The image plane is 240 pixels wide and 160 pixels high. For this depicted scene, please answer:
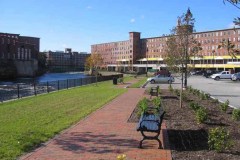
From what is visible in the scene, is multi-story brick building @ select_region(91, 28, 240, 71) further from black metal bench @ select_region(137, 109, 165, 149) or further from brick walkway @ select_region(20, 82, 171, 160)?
black metal bench @ select_region(137, 109, 165, 149)

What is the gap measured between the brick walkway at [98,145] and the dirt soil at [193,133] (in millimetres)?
312

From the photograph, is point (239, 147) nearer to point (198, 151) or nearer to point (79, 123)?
point (198, 151)

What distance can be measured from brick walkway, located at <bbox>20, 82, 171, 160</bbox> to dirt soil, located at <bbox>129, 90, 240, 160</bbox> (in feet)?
1.02

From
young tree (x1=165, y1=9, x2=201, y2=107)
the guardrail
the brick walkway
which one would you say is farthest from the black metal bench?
the guardrail

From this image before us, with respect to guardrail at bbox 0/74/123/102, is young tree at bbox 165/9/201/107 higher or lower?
higher

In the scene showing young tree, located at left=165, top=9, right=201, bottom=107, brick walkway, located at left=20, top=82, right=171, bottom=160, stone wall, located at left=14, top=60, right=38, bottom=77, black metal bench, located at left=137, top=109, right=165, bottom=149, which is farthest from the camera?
stone wall, located at left=14, top=60, right=38, bottom=77

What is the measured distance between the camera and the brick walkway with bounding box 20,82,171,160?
7.52m

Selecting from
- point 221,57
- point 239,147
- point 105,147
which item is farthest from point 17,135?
point 221,57

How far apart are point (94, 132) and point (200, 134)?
280 centimetres

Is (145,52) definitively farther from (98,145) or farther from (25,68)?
(98,145)

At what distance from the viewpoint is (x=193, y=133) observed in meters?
9.79

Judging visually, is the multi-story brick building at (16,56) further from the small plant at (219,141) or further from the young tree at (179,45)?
the small plant at (219,141)

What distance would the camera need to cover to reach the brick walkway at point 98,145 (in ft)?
Answer: 24.7

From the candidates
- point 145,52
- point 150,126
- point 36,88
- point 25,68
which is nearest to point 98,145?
point 150,126
